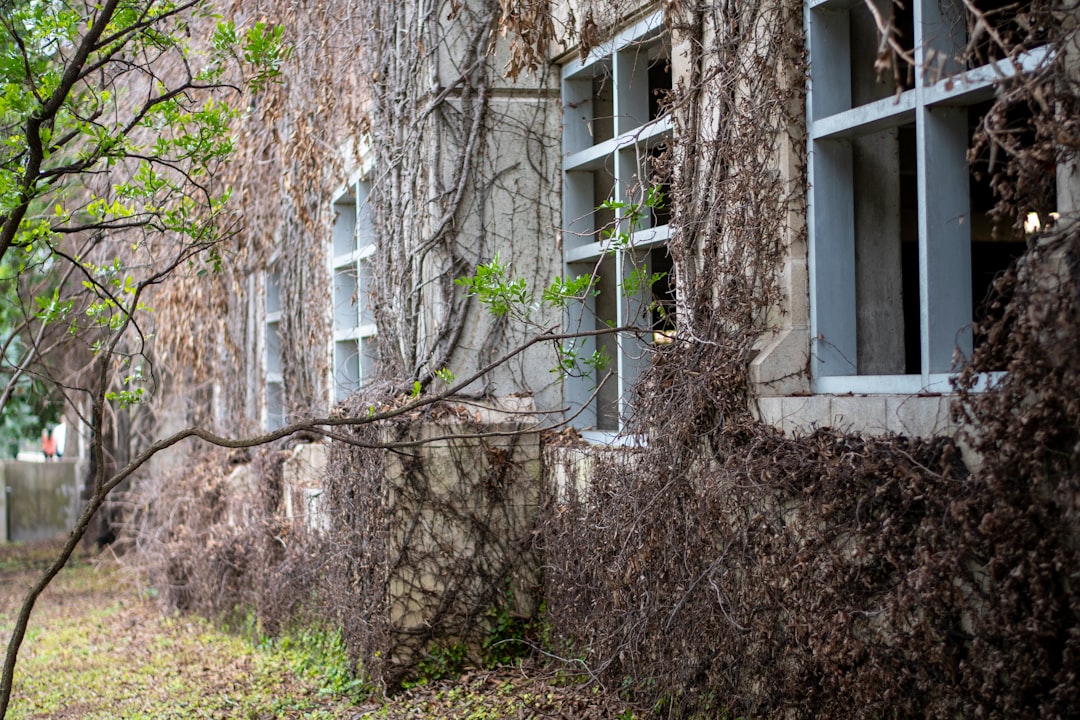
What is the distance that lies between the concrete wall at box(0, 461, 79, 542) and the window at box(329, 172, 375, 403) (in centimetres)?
1139

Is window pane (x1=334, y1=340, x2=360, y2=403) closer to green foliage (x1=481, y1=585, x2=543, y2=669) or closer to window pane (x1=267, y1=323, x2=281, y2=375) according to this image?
window pane (x1=267, y1=323, x2=281, y2=375)

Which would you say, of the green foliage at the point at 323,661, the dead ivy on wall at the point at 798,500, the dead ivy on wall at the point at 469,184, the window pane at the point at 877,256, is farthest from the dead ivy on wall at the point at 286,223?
the window pane at the point at 877,256

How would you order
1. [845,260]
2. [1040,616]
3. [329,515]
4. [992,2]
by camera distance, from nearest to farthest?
[1040,616], [845,260], [992,2], [329,515]

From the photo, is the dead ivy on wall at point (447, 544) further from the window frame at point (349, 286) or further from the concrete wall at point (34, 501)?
the concrete wall at point (34, 501)

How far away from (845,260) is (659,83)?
365 cm

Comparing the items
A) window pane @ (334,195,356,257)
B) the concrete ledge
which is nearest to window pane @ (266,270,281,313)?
window pane @ (334,195,356,257)

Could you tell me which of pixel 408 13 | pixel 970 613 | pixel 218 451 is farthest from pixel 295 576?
pixel 970 613

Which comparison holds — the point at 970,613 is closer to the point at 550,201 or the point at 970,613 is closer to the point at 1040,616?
the point at 1040,616

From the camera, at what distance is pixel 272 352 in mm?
10539

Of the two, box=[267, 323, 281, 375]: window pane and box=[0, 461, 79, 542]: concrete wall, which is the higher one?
box=[267, 323, 281, 375]: window pane

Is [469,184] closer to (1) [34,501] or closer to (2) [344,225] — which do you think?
(2) [344,225]

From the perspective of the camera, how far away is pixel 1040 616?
2855 millimetres

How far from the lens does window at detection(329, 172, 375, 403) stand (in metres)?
7.95

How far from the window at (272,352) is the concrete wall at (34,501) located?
926cm
